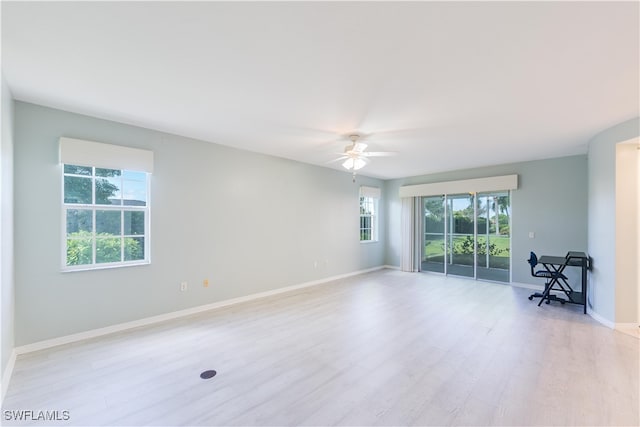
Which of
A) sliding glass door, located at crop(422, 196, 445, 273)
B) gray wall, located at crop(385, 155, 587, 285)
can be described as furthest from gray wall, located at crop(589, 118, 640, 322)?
sliding glass door, located at crop(422, 196, 445, 273)

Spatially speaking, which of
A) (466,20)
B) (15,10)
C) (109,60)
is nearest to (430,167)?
(466,20)

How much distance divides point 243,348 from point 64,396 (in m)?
1.44

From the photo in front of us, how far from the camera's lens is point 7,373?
2396 millimetres

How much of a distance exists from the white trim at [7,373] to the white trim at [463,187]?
7254 millimetres

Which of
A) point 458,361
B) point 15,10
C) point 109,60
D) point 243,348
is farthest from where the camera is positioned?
point 243,348

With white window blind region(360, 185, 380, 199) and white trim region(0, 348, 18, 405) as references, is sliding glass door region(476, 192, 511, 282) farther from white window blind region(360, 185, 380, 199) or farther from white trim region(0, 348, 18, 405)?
white trim region(0, 348, 18, 405)

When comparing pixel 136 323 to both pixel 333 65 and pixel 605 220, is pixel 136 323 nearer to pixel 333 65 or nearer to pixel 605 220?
pixel 333 65

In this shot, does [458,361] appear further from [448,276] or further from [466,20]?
[448,276]

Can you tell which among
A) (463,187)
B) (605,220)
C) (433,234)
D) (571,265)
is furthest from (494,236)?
(605,220)

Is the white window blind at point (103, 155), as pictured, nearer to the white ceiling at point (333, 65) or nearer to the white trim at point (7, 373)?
the white ceiling at point (333, 65)

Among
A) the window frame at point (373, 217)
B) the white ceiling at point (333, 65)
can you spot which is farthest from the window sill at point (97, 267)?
the window frame at point (373, 217)

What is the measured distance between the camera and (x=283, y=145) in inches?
175

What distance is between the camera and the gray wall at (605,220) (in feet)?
11.5

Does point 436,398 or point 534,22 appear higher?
point 534,22
